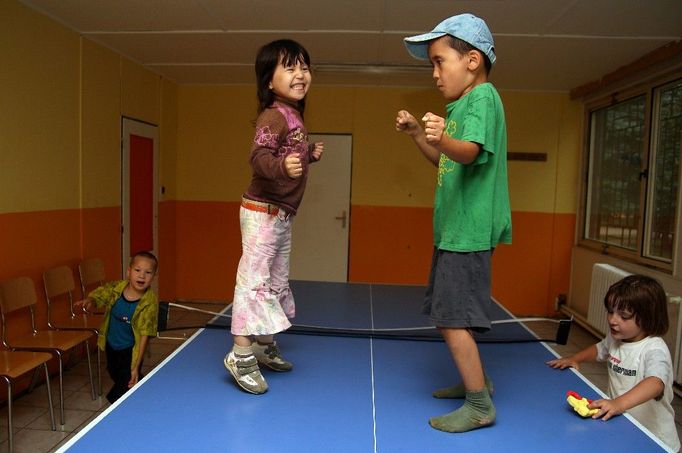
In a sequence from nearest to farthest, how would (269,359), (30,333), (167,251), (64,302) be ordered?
(269,359)
(30,333)
(64,302)
(167,251)

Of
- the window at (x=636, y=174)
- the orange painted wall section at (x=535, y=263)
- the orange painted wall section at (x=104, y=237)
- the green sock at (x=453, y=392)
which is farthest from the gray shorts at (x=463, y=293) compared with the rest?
the orange painted wall section at (x=535, y=263)

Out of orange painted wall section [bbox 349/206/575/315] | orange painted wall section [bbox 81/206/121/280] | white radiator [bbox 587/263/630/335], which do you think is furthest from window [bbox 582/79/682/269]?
orange painted wall section [bbox 81/206/121/280]

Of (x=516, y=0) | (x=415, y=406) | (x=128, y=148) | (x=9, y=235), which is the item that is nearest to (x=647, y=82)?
(x=516, y=0)

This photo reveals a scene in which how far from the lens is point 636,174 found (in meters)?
4.86

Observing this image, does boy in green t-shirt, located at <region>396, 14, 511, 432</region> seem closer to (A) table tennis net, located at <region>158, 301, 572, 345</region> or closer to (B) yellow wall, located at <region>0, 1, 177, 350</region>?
(A) table tennis net, located at <region>158, 301, 572, 345</region>

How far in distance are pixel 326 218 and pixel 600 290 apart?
3.03 meters

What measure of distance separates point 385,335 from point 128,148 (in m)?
3.41

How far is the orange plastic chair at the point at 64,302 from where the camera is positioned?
3.48 m

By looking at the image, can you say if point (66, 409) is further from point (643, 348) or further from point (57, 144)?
point (643, 348)

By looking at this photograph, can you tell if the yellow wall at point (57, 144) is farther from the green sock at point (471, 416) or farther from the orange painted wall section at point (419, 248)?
the green sock at point (471, 416)

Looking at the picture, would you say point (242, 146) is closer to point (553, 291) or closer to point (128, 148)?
point (128, 148)

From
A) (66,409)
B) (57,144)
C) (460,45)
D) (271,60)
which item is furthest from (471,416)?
(57,144)

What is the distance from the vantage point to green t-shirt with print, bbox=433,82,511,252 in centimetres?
156

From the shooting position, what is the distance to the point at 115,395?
2877 millimetres
